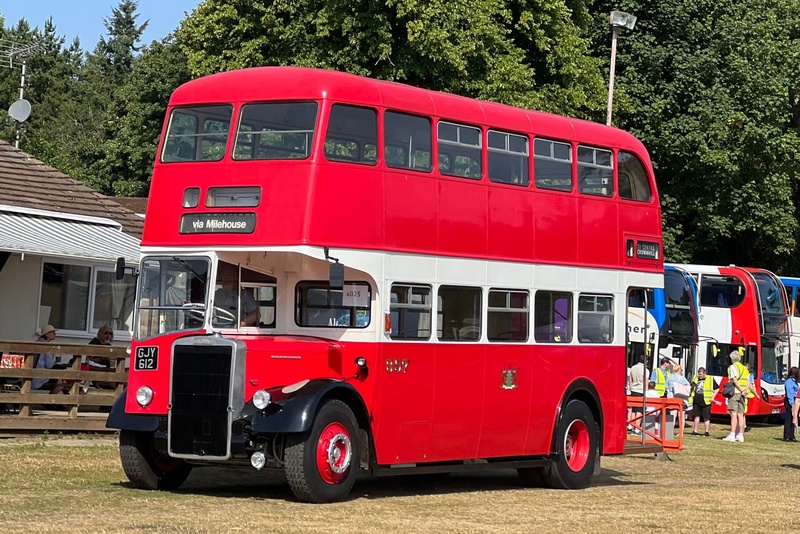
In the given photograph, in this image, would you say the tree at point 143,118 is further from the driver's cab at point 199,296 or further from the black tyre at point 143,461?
the black tyre at point 143,461

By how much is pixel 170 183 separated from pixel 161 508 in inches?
152

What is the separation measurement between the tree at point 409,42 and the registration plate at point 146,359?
22.6m

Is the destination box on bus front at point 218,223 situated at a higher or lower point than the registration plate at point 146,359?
higher

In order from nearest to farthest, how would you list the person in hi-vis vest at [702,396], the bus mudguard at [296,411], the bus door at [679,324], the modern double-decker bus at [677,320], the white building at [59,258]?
the bus mudguard at [296,411] → the white building at [59,258] → the person in hi-vis vest at [702,396] → the modern double-decker bus at [677,320] → the bus door at [679,324]

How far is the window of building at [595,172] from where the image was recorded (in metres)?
19.5

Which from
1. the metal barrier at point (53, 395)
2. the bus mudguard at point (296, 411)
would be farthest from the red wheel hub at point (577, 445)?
the metal barrier at point (53, 395)

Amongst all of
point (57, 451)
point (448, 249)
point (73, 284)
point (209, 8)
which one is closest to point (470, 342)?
point (448, 249)

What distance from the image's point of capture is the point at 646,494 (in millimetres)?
18219

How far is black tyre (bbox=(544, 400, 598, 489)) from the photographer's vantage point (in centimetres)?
1897

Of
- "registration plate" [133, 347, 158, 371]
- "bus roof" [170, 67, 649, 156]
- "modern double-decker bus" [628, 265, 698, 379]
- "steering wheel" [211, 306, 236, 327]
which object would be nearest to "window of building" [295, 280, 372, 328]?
"steering wheel" [211, 306, 236, 327]

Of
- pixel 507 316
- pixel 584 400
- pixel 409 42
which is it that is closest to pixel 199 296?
pixel 507 316

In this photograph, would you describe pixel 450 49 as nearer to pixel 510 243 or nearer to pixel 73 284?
pixel 73 284

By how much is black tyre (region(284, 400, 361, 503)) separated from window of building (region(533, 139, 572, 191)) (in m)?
4.87

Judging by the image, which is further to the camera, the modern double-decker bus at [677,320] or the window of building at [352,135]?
the modern double-decker bus at [677,320]
